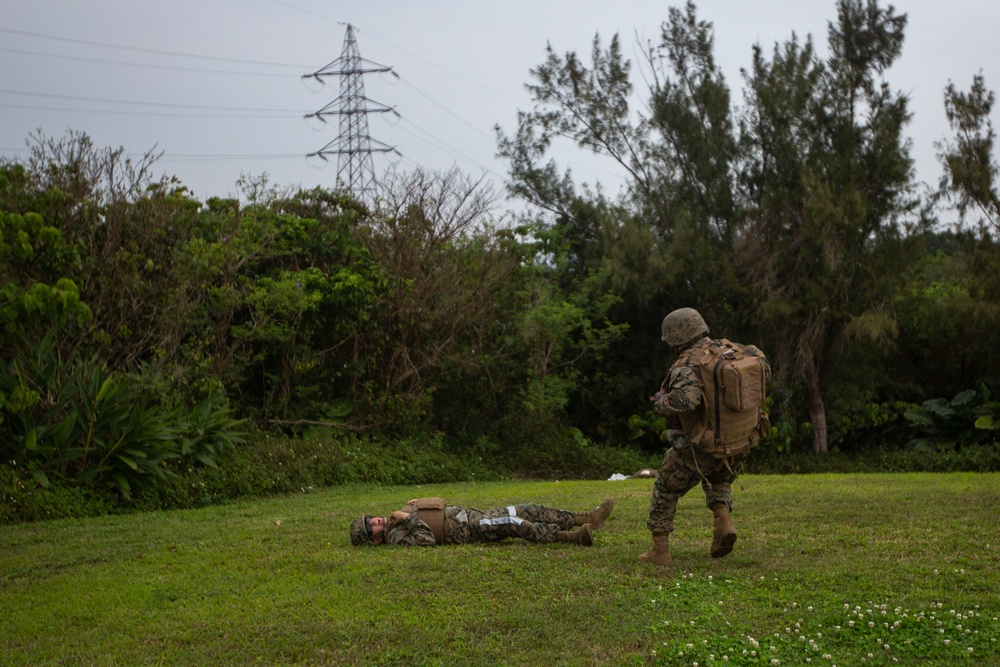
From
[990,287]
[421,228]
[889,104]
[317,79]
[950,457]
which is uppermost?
[317,79]

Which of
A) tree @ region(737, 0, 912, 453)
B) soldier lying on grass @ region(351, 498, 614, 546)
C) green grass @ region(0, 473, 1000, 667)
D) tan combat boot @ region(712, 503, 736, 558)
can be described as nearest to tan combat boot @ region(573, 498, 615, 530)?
soldier lying on grass @ region(351, 498, 614, 546)

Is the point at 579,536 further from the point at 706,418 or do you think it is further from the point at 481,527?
the point at 706,418

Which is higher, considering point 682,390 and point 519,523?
point 682,390

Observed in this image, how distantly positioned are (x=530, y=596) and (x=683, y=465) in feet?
5.52

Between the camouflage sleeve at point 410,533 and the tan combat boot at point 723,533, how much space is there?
7.87ft

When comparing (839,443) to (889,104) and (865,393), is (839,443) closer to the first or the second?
(865,393)

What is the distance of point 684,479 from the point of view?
7.40 m

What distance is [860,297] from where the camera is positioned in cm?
2072

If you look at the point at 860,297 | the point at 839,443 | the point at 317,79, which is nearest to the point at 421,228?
the point at 860,297

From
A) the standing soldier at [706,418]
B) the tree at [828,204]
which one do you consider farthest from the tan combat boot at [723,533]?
the tree at [828,204]

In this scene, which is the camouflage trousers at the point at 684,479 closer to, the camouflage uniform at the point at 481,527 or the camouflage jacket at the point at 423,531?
the camouflage uniform at the point at 481,527

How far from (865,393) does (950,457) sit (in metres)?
2.64

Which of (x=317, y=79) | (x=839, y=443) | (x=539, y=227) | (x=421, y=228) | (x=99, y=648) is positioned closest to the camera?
(x=99, y=648)

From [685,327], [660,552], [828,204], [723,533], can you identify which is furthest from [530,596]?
[828,204]
